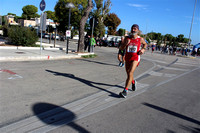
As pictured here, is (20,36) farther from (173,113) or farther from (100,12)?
(100,12)

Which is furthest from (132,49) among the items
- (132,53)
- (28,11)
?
(28,11)

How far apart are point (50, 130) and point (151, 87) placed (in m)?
4.20

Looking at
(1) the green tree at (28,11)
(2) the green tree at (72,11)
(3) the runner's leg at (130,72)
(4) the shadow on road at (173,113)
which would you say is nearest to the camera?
(4) the shadow on road at (173,113)

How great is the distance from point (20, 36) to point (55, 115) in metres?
12.9

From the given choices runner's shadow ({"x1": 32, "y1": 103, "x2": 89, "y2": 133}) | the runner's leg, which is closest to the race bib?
the runner's leg

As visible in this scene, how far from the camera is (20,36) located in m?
14.6

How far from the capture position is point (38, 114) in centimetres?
342

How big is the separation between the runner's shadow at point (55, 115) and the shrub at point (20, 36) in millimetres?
12239

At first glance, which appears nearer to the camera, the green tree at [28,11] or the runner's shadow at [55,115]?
the runner's shadow at [55,115]

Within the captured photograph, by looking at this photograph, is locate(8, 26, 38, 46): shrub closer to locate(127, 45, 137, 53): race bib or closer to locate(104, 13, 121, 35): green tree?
locate(127, 45, 137, 53): race bib

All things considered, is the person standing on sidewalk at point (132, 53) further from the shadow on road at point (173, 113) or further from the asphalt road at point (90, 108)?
the shadow on road at point (173, 113)

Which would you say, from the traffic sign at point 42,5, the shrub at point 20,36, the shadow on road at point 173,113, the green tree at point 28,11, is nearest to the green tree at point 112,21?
the shrub at point 20,36

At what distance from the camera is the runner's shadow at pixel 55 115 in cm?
313

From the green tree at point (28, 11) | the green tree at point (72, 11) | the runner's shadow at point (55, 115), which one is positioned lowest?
the runner's shadow at point (55, 115)
